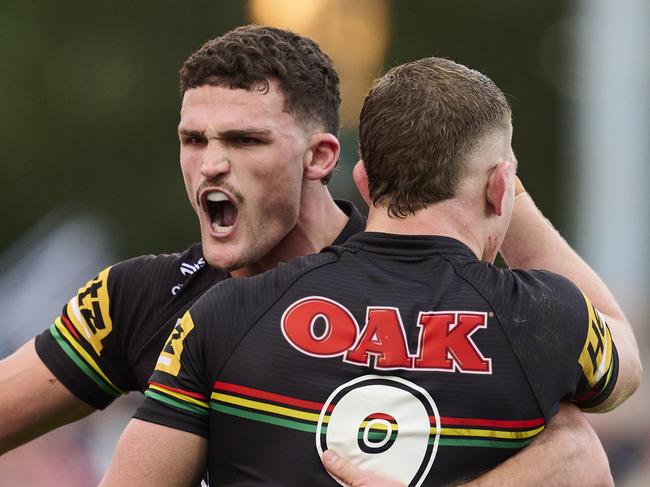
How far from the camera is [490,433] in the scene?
2836mm

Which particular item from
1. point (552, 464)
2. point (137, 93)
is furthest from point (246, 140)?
point (137, 93)

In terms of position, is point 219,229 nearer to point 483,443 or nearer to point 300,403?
point 300,403

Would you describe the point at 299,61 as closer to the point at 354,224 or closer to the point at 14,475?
the point at 354,224

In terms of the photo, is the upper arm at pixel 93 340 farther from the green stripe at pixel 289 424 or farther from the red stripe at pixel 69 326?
the green stripe at pixel 289 424

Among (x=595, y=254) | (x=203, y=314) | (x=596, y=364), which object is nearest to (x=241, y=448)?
(x=203, y=314)

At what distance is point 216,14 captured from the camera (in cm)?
1658

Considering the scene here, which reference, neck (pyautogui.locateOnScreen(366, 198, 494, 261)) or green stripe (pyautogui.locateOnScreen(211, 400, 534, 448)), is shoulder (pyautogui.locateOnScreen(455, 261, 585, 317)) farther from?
green stripe (pyautogui.locateOnScreen(211, 400, 534, 448))

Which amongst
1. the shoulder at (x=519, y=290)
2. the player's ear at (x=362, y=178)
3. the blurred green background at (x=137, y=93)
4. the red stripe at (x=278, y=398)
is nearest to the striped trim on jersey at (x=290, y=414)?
the red stripe at (x=278, y=398)

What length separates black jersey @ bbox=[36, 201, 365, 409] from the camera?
378cm

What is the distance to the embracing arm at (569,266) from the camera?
124 inches

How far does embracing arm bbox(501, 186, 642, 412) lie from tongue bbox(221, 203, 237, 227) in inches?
31.9

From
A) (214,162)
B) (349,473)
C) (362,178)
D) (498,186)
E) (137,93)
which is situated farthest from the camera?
(137,93)

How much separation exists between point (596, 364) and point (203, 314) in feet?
3.08

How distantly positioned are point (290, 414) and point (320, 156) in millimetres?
1263
